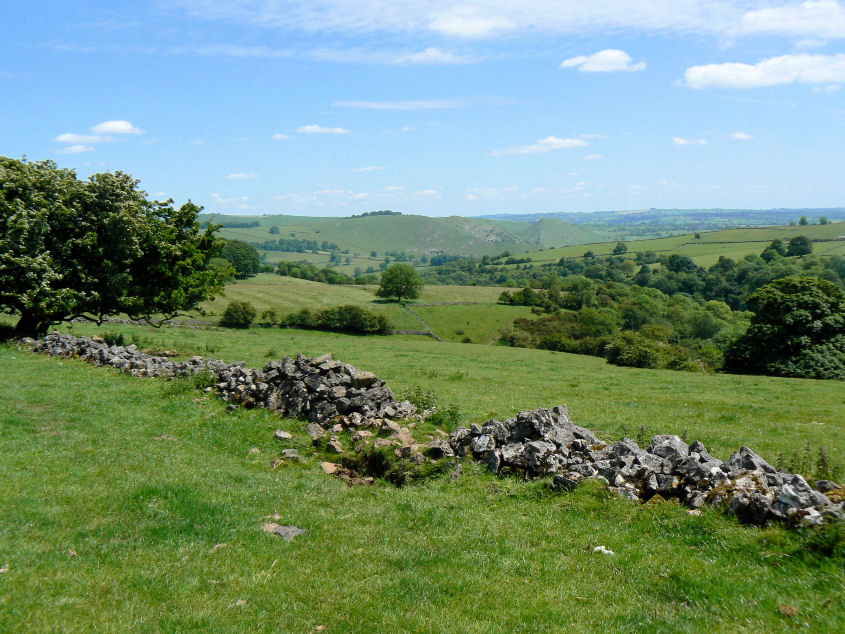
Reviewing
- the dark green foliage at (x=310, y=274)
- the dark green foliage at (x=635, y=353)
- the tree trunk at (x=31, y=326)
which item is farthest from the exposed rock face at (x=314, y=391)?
the dark green foliage at (x=310, y=274)

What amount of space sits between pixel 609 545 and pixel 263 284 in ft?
448

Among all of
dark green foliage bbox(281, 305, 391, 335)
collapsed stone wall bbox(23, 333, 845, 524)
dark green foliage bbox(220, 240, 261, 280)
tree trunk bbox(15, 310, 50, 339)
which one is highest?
dark green foliage bbox(220, 240, 261, 280)

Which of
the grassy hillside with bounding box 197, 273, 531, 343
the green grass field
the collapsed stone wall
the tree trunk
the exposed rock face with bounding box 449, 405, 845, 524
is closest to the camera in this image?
the green grass field

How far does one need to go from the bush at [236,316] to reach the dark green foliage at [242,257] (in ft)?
219

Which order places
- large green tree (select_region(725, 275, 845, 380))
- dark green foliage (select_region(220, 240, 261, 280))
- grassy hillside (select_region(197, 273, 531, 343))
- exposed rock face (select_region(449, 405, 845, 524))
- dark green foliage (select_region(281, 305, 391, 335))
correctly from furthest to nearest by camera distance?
dark green foliage (select_region(220, 240, 261, 280)), grassy hillside (select_region(197, 273, 531, 343)), dark green foliage (select_region(281, 305, 391, 335)), large green tree (select_region(725, 275, 845, 380)), exposed rock face (select_region(449, 405, 845, 524))

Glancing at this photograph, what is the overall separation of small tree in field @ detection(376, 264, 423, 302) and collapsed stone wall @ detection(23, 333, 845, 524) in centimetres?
11315

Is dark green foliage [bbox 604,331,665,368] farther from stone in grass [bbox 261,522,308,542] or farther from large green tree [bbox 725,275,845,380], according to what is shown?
stone in grass [bbox 261,522,308,542]

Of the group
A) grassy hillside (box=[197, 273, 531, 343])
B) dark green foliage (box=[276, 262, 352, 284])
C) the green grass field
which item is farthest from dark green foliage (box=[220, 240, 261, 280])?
the green grass field

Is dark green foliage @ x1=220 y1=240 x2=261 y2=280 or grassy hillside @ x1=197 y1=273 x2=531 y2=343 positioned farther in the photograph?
dark green foliage @ x1=220 y1=240 x2=261 y2=280

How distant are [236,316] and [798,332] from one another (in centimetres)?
7106

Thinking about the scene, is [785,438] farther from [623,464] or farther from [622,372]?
[622,372]

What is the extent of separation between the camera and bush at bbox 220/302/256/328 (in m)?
83.3

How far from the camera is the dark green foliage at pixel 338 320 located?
90.0m

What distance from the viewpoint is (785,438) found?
18.9 m
